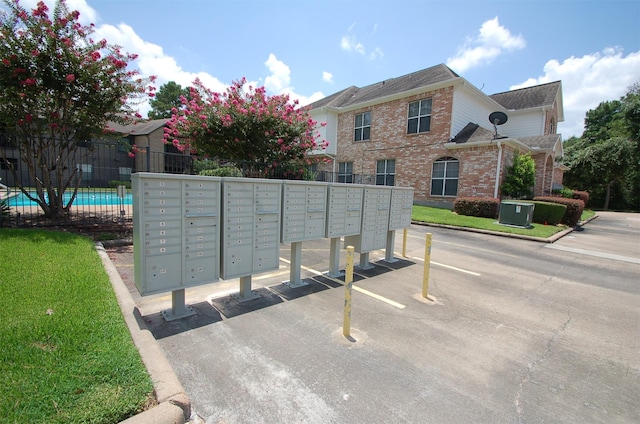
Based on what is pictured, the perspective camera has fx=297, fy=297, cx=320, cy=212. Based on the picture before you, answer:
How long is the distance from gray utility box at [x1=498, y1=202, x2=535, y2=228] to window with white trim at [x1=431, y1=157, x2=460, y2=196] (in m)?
4.53

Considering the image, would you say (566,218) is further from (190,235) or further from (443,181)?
(190,235)

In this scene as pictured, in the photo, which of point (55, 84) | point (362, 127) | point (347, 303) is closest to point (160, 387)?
point (347, 303)

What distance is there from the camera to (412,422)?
Result: 2.30m

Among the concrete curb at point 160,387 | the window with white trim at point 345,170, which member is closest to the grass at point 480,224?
the window with white trim at point 345,170

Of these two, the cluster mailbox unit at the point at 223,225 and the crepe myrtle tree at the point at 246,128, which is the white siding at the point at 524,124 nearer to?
the crepe myrtle tree at the point at 246,128

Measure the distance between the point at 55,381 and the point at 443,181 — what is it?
1854 centimetres

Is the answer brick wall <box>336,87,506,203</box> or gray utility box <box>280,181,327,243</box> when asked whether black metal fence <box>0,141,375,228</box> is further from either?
gray utility box <box>280,181,327,243</box>

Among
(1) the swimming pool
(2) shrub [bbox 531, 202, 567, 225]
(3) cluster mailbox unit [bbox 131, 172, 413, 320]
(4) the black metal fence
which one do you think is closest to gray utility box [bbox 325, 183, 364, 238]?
(3) cluster mailbox unit [bbox 131, 172, 413, 320]

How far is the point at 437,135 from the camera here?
17.8 metres

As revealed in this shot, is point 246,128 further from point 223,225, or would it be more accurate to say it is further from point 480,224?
point 480,224

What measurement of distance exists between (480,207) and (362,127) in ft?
35.0

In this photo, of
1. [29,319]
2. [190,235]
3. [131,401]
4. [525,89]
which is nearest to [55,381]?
[131,401]

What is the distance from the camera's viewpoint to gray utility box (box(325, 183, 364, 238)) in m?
5.34

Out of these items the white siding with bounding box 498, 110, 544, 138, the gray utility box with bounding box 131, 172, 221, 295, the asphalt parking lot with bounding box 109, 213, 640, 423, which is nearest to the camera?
the asphalt parking lot with bounding box 109, 213, 640, 423
